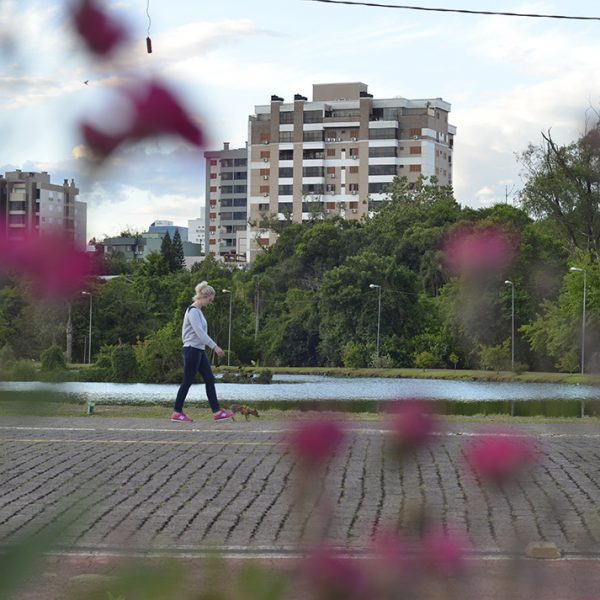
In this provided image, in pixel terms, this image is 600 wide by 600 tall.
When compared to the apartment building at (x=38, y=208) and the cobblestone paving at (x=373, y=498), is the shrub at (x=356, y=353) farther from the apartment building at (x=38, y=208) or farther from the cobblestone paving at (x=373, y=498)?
the apartment building at (x=38, y=208)

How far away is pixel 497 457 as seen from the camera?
126cm

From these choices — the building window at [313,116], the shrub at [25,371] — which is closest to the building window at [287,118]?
the building window at [313,116]

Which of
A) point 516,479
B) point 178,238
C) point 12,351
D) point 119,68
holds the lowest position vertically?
point 516,479

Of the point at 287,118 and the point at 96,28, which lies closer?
the point at 96,28

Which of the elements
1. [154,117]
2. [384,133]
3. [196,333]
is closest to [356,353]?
[154,117]

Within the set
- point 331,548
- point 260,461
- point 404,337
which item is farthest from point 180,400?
point 331,548

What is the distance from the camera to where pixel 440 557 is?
4.32 ft

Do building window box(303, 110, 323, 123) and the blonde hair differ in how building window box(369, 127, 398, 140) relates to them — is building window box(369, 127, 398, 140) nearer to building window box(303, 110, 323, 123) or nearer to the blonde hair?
building window box(303, 110, 323, 123)

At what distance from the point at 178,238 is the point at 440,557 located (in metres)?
0.50

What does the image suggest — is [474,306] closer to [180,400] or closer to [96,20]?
[96,20]

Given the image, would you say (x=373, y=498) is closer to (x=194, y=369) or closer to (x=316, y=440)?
(x=316, y=440)

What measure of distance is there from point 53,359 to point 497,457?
44 centimetres

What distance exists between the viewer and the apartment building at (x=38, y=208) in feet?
3.58

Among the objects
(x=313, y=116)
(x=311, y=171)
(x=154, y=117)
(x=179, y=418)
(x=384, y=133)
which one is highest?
(x=313, y=116)
